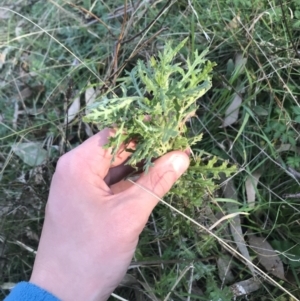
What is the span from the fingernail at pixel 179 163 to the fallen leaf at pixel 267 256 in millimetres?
415

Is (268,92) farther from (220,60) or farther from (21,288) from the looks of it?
(21,288)

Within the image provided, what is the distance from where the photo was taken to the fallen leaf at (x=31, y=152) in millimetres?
1863

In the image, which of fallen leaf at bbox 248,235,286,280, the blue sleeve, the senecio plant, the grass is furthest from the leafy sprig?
fallen leaf at bbox 248,235,286,280

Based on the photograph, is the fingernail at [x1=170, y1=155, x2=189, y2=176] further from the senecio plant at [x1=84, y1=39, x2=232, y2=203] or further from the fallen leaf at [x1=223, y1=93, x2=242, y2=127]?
the fallen leaf at [x1=223, y1=93, x2=242, y2=127]

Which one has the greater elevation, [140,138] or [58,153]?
[140,138]

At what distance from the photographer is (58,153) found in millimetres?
1823

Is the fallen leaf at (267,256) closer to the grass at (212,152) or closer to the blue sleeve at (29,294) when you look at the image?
the grass at (212,152)

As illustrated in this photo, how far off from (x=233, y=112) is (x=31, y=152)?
812mm

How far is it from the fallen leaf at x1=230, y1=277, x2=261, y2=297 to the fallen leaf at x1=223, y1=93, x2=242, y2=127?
50 cm

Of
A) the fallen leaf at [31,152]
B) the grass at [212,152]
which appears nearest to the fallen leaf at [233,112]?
the grass at [212,152]

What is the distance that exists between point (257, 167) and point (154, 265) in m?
0.44

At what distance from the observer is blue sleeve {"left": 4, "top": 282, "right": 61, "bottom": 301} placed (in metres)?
1.22

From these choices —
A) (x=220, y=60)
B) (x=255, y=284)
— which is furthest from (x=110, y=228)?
(x=220, y=60)

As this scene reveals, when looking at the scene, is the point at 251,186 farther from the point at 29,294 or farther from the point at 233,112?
the point at 29,294
